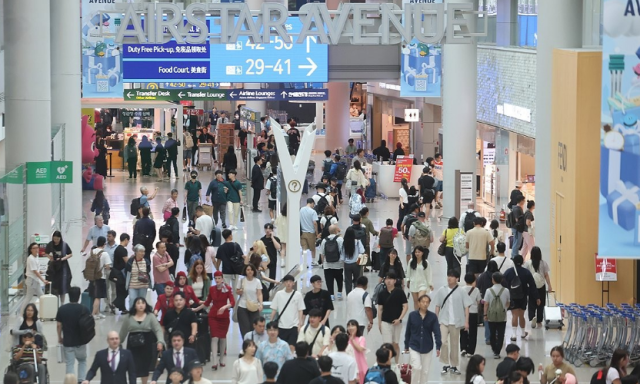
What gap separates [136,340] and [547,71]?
9.13m

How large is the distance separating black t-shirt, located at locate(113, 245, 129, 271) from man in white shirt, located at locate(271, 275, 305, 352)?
3923 mm

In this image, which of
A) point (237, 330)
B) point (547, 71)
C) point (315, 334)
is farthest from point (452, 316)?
point (547, 71)

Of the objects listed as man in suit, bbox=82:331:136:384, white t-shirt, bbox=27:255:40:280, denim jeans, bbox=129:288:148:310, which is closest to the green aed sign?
white t-shirt, bbox=27:255:40:280

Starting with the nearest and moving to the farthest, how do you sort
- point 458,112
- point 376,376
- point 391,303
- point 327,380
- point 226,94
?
point 327,380, point 376,376, point 391,303, point 458,112, point 226,94

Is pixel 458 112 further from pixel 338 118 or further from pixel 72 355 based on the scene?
pixel 338 118

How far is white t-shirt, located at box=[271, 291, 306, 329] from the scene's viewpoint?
15050 millimetres

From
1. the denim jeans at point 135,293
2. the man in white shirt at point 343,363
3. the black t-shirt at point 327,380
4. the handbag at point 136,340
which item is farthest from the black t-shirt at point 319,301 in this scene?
the denim jeans at point 135,293

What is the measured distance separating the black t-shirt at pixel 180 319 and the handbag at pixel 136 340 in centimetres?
72

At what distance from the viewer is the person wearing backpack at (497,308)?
16156mm

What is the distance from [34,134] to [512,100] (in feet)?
35.9

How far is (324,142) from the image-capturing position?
48.8 m

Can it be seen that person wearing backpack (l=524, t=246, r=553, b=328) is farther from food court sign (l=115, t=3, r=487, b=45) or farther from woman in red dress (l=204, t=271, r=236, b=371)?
food court sign (l=115, t=3, r=487, b=45)

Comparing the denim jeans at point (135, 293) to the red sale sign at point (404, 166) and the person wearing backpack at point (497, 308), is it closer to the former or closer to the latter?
the person wearing backpack at point (497, 308)

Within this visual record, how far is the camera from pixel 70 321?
46.3 feet
